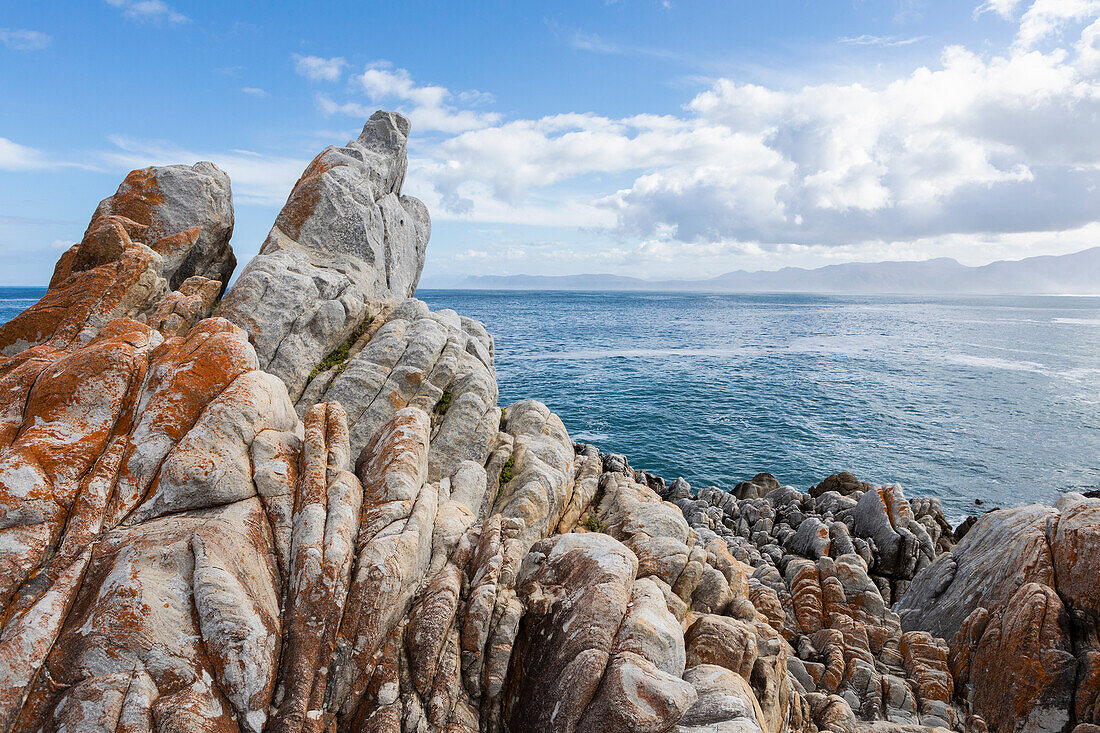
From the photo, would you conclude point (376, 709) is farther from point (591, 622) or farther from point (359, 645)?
point (591, 622)

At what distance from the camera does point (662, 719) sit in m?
9.84

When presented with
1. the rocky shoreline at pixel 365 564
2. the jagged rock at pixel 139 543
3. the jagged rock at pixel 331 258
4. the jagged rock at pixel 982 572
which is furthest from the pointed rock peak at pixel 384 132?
the jagged rock at pixel 982 572

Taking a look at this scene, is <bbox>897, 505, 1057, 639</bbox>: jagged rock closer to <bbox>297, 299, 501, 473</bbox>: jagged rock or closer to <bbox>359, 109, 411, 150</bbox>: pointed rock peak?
<bbox>297, 299, 501, 473</bbox>: jagged rock

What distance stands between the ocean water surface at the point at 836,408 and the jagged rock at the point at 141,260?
101 feet

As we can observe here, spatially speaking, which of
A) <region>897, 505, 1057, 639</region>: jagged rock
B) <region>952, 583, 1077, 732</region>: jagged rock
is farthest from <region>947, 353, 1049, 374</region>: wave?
<region>952, 583, 1077, 732</region>: jagged rock

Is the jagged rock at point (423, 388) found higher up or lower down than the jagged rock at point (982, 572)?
higher up

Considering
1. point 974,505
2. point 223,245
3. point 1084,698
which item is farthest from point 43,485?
point 974,505

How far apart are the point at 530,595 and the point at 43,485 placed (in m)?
9.64

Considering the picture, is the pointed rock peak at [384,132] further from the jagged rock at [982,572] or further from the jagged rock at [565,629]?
the jagged rock at [982,572]

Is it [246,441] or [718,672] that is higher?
[246,441]

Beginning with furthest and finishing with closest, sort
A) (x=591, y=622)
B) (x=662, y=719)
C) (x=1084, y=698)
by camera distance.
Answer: (x=1084, y=698) → (x=591, y=622) → (x=662, y=719)

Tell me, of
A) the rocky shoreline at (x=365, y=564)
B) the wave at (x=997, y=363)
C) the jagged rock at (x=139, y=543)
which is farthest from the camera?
the wave at (x=997, y=363)

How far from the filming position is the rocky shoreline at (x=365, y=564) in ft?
30.6

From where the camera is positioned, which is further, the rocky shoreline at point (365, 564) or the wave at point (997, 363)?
the wave at point (997, 363)
